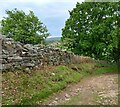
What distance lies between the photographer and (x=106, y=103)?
36.0 feet

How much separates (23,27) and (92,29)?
7530mm

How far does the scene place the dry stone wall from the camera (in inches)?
495

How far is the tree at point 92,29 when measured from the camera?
28.3 m

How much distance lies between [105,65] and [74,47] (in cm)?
444

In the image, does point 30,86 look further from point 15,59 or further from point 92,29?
point 92,29

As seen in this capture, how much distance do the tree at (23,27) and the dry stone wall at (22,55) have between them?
11.5 metres

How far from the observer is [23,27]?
30531 millimetres

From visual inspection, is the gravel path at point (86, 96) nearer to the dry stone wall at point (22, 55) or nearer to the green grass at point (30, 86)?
the green grass at point (30, 86)

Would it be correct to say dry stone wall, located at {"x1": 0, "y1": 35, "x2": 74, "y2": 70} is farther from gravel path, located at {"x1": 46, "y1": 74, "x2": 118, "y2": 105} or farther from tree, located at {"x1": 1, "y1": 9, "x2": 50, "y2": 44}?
tree, located at {"x1": 1, "y1": 9, "x2": 50, "y2": 44}

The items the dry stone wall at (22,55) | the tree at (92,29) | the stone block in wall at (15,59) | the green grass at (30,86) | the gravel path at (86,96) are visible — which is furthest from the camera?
the tree at (92,29)

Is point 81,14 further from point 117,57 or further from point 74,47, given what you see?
point 117,57

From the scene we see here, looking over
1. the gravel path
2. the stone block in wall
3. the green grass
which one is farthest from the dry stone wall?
the gravel path

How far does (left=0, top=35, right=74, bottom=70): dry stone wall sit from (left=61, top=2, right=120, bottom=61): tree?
11.1 meters

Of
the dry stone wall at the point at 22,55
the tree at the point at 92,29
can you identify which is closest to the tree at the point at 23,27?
the tree at the point at 92,29
